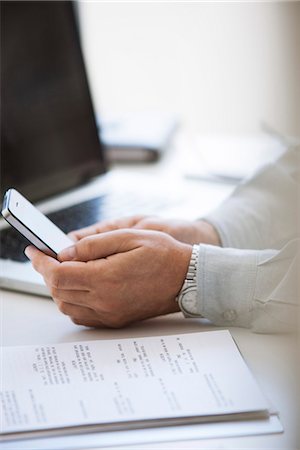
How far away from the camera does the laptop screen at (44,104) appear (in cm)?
123

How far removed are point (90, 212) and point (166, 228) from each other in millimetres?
304

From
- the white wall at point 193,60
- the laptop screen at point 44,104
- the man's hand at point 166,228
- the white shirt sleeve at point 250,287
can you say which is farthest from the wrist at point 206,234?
the white wall at point 193,60

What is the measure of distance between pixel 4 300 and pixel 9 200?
199mm

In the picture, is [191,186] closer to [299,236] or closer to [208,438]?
[299,236]

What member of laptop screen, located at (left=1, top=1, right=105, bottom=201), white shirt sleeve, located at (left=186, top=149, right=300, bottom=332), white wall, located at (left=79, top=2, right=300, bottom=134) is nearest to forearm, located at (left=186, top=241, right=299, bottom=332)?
white shirt sleeve, located at (left=186, top=149, right=300, bottom=332)

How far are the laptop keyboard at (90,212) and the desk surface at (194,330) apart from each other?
0.11 meters

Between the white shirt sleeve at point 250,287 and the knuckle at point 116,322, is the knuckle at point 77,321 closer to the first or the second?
the knuckle at point 116,322

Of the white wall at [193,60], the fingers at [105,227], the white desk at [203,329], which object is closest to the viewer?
the white desk at [203,329]

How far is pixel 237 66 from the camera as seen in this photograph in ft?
7.29

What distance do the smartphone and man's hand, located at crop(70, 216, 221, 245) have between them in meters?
0.08

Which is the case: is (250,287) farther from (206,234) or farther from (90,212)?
(90,212)

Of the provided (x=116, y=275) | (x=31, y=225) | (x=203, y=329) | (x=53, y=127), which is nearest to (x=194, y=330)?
(x=203, y=329)

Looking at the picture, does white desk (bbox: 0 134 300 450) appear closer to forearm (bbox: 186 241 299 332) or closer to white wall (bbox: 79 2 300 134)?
forearm (bbox: 186 241 299 332)

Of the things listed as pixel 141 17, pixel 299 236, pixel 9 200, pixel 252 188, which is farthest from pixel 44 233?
pixel 141 17
